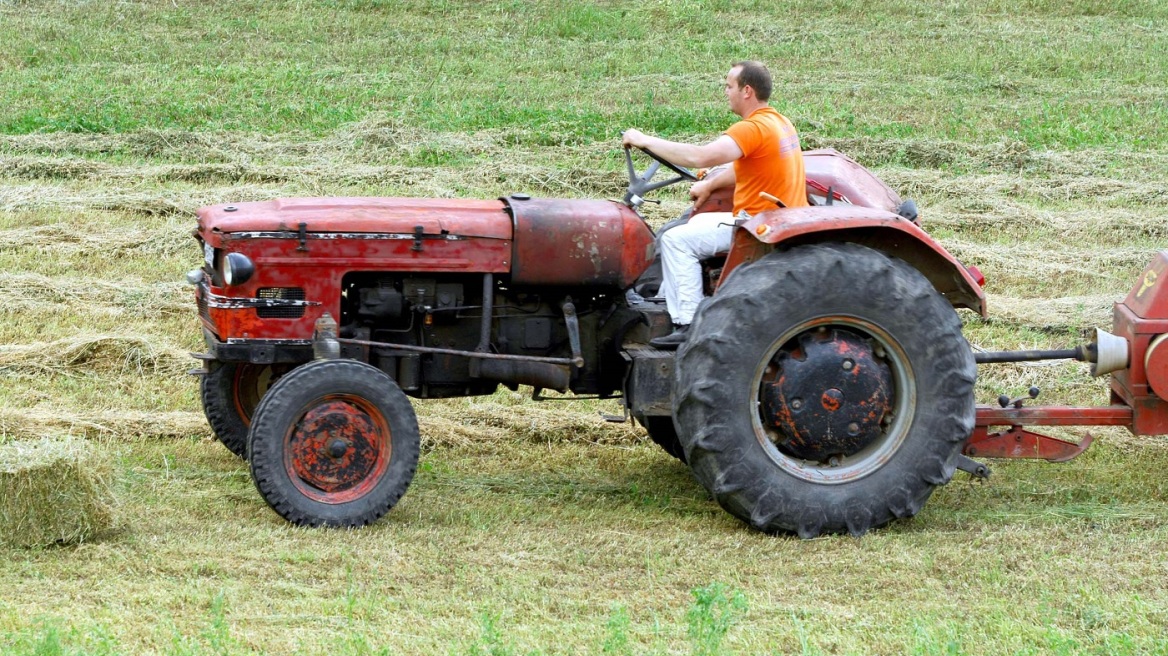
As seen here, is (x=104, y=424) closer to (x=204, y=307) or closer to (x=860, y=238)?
(x=204, y=307)

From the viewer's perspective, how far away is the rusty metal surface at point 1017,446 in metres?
6.04

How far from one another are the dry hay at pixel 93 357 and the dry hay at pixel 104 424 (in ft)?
2.08

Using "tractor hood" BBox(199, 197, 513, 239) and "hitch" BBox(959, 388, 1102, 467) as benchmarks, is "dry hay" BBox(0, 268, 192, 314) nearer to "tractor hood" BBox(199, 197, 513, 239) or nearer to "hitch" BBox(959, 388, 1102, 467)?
"tractor hood" BBox(199, 197, 513, 239)

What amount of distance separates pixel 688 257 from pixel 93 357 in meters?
3.67

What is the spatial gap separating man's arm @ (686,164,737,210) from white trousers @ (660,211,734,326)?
361 mm

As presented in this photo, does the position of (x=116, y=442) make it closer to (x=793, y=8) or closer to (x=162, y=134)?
(x=162, y=134)

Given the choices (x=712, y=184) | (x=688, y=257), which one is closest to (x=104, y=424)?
(x=688, y=257)

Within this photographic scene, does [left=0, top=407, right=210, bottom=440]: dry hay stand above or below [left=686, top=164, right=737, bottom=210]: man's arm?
below

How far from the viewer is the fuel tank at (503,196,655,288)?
593 centimetres

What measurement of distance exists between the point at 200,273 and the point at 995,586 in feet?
11.2

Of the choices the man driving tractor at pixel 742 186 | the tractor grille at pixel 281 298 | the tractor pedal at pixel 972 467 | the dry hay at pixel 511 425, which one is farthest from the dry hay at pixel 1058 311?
the tractor grille at pixel 281 298

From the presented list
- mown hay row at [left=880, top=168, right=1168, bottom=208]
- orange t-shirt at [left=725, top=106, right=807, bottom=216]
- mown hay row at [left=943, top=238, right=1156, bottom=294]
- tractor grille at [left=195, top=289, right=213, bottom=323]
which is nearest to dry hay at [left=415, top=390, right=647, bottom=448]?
tractor grille at [left=195, top=289, right=213, bottom=323]

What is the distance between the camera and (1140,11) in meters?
21.3

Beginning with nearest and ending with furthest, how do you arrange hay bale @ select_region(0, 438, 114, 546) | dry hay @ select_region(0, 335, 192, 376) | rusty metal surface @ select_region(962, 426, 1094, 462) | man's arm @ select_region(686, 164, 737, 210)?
hay bale @ select_region(0, 438, 114, 546)
rusty metal surface @ select_region(962, 426, 1094, 462)
man's arm @ select_region(686, 164, 737, 210)
dry hay @ select_region(0, 335, 192, 376)
